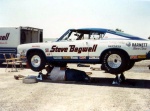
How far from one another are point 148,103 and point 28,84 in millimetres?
4429

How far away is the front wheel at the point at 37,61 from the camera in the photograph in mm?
10188

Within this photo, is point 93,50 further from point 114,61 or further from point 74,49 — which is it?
point 114,61

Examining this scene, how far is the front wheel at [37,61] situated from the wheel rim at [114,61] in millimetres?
2698

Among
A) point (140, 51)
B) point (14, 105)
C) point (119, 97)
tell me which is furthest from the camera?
point (140, 51)

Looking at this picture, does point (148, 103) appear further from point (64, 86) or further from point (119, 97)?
point (64, 86)

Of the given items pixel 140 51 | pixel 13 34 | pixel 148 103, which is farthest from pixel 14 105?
pixel 13 34

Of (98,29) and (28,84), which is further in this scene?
(98,29)

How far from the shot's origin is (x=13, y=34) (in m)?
15.8

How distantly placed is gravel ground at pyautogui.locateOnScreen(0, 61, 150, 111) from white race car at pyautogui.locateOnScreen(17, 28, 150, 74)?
0.93m

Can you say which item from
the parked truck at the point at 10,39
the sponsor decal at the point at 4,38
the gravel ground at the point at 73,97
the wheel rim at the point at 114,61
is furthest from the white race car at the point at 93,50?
the sponsor decal at the point at 4,38

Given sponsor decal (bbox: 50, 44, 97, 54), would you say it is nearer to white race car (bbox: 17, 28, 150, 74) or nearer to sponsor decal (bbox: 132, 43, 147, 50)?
white race car (bbox: 17, 28, 150, 74)

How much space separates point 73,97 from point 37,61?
12.2ft

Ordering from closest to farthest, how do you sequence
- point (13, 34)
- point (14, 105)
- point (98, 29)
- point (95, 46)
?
point (14, 105) < point (95, 46) < point (98, 29) < point (13, 34)

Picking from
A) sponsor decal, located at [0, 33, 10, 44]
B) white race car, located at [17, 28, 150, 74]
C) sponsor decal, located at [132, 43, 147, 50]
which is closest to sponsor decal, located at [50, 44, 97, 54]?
white race car, located at [17, 28, 150, 74]
